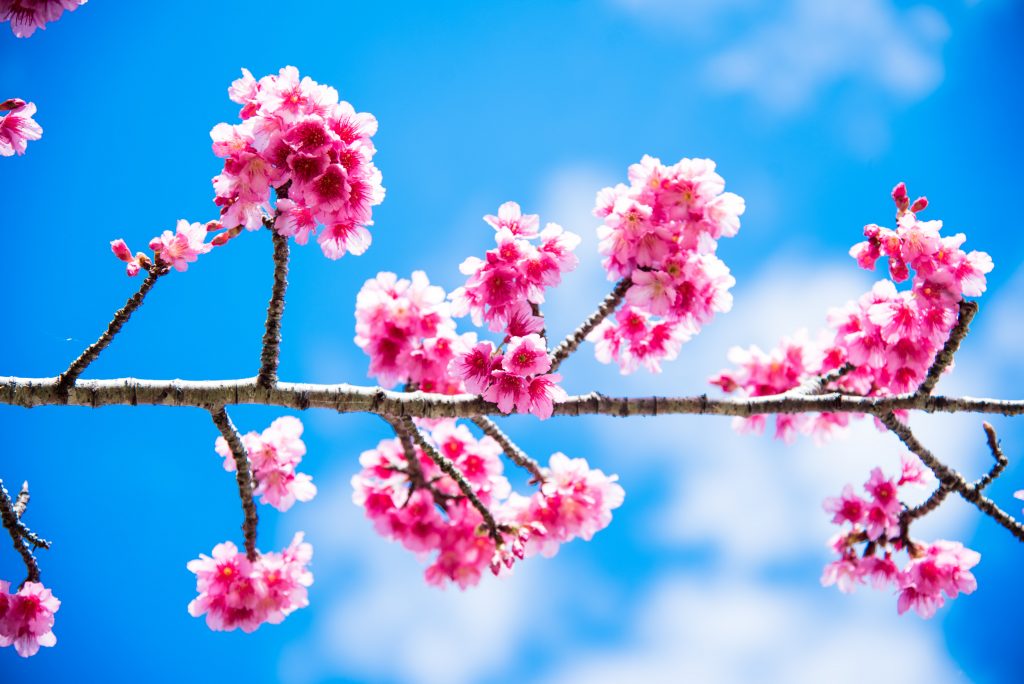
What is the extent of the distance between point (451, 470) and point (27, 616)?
2.23 metres

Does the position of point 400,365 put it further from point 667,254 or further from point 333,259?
point 667,254

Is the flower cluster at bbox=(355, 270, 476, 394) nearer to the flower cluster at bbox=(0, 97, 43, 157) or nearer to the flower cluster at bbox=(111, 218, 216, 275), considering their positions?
the flower cluster at bbox=(111, 218, 216, 275)

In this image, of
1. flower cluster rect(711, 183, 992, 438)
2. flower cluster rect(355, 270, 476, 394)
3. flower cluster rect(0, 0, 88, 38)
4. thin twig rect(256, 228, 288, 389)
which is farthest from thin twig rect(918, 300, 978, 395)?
flower cluster rect(0, 0, 88, 38)

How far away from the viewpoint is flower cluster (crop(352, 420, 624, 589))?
454cm

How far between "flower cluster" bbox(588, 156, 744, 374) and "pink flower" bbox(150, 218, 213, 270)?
6.36 feet

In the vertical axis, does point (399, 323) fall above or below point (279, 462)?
above

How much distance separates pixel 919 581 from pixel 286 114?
4209 millimetres

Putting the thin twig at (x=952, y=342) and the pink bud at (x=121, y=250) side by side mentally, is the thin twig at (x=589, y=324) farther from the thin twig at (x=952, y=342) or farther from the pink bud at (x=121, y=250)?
the pink bud at (x=121, y=250)

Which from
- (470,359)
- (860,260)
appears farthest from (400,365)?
(860,260)

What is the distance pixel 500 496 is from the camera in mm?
4676

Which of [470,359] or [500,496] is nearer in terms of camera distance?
[470,359]

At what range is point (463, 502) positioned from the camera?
15.4ft

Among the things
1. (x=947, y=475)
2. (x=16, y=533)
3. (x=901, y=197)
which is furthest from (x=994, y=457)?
(x=16, y=533)

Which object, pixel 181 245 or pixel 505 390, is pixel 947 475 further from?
pixel 181 245
